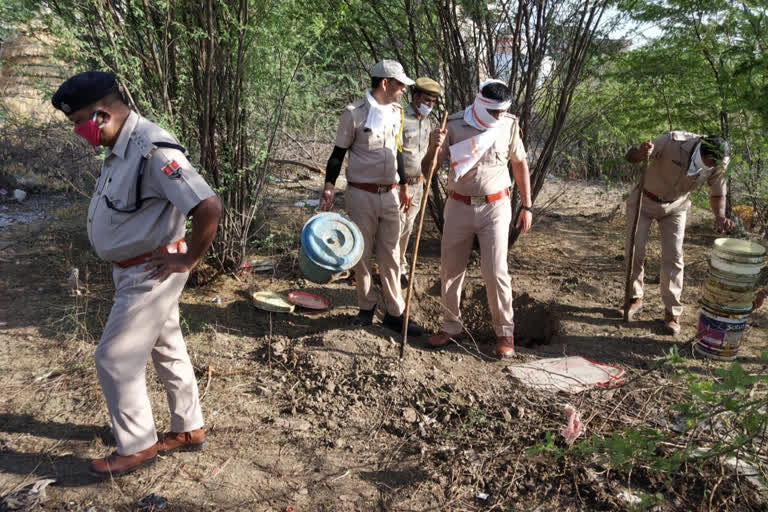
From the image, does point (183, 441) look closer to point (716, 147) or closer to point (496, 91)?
point (496, 91)

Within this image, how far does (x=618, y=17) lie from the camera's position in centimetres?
555

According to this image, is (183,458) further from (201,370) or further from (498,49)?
(498,49)

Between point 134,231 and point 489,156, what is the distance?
2.46 m

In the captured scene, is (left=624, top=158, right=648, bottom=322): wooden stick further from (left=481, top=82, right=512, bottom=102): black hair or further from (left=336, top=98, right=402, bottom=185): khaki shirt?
(left=336, top=98, right=402, bottom=185): khaki shirt

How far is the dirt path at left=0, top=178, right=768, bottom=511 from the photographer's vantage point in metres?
2.72

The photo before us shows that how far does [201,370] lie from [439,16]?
3.75 metres

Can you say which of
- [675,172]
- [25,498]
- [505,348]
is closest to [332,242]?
[505,348]

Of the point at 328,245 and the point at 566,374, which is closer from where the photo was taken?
the point at 566,374

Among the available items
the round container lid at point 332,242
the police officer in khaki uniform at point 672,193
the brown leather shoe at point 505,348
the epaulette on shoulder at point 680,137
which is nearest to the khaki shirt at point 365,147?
the round container lid at point 332,242

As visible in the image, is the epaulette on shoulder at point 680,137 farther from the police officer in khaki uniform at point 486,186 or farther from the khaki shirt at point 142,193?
the khaki shirt at point 142,193

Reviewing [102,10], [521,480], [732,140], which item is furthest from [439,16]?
[521,480]

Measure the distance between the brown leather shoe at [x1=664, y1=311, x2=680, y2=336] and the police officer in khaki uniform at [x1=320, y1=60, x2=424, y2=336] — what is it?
217 cm

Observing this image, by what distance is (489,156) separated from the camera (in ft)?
12.9

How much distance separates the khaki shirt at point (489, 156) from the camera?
12.9ft
